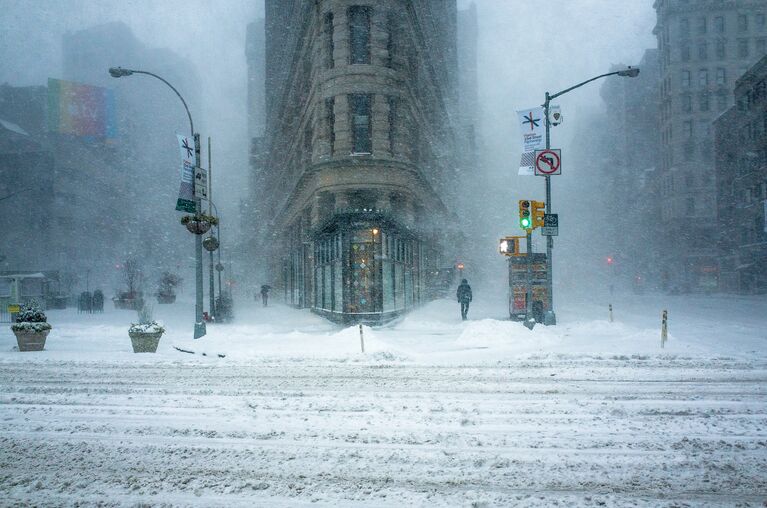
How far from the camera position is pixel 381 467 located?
5.32m

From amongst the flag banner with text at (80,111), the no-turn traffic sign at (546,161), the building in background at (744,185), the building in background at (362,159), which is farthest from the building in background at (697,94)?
the flag banner with text at (80,111)

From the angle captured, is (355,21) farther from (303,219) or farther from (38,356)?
(38,356)

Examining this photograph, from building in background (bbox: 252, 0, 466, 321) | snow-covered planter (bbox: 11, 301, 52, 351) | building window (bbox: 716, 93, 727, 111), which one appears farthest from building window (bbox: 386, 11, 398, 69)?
building window (bbox: 716, 93, 727, 111)

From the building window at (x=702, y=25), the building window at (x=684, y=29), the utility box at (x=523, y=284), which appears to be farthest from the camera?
the building window at (x=684, y=29)

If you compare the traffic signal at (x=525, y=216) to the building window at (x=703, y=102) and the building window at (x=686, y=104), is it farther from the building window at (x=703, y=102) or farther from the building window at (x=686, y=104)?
the building window at (x=703, y=102)

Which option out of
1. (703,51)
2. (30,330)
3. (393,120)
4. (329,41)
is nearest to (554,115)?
(393,120)

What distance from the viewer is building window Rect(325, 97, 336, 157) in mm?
24797

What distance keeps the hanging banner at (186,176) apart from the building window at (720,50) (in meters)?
74.6

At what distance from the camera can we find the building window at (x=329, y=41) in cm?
2467

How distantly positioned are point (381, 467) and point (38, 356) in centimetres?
1218

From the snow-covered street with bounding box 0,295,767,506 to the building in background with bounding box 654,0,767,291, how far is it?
62449 millimetres

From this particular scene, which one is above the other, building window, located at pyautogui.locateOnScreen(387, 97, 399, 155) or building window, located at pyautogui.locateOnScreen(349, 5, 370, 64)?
building window, located at pyautogui.locateOnScreen(349, 5, 370, 64)

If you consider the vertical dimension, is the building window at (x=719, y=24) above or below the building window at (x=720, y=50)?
above

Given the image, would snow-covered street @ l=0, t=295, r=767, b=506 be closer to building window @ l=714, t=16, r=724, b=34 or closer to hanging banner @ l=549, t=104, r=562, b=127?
hanging banner @ l=549, t=104, r=562, b=127
